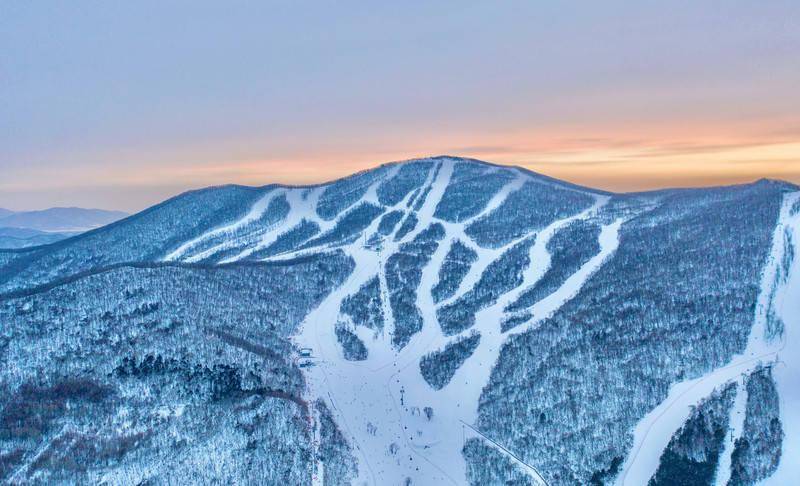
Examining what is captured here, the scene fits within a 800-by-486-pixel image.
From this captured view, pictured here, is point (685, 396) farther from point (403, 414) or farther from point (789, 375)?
point (403, 414)

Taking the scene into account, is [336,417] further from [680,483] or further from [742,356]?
[742,356]

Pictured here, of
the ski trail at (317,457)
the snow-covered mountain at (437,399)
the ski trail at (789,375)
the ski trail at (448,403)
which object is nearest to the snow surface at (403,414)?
the ski trail at (448,403)

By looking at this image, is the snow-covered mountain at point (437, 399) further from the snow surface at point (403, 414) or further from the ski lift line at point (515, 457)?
the ski lift line at point (515, 457)

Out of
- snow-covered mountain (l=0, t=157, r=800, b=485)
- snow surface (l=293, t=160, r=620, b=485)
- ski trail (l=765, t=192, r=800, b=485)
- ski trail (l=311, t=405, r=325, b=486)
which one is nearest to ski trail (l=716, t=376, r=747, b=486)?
snow-covered mountain (l=0, t=157, r=800, b=485)

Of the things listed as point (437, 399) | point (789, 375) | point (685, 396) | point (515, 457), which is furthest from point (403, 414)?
point (789, 375)

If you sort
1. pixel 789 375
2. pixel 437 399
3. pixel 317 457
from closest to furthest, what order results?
pixel 317 457 → pixel 789 375 → pixel 437 399

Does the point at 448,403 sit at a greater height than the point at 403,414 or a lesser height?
greater
